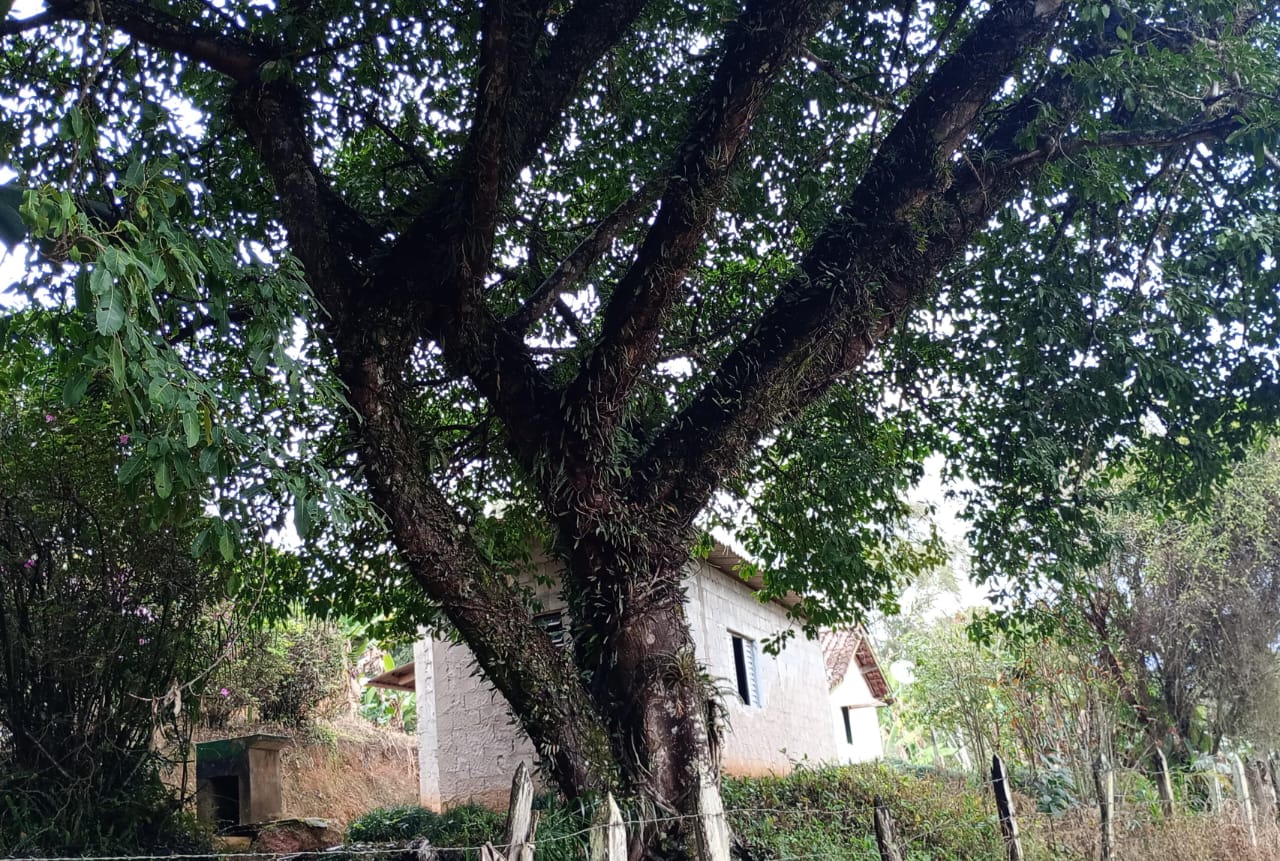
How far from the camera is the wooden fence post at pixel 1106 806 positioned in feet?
24.2

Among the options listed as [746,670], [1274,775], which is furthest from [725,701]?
[1274,775]

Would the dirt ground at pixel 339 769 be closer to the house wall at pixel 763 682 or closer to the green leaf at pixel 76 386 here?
the house wall at pixel 763 682

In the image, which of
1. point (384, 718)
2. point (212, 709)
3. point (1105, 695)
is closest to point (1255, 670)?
point (1105, 695)

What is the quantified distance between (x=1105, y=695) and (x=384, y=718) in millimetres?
17714

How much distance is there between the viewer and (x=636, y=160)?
23.4 feet

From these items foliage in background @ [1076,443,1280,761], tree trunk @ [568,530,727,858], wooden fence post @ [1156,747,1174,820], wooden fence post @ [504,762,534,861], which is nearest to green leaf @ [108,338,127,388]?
wooden fence post @ [504,762,534,861]

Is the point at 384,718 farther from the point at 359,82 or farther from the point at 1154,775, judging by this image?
the point at 359,82

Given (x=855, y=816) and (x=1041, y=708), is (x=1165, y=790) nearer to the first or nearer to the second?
(x=1041, y=708)

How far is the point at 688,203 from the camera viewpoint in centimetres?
514

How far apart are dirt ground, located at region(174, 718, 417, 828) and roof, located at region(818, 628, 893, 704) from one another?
8125mm

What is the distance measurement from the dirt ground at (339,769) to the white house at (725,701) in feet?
4.31

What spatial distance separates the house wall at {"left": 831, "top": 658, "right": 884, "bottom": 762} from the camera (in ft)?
74.8

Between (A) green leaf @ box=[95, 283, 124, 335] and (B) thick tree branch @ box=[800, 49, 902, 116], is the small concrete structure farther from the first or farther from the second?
(A) green leaf @ box=[95, 283, 124, 335]

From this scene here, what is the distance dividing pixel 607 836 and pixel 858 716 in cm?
2722
